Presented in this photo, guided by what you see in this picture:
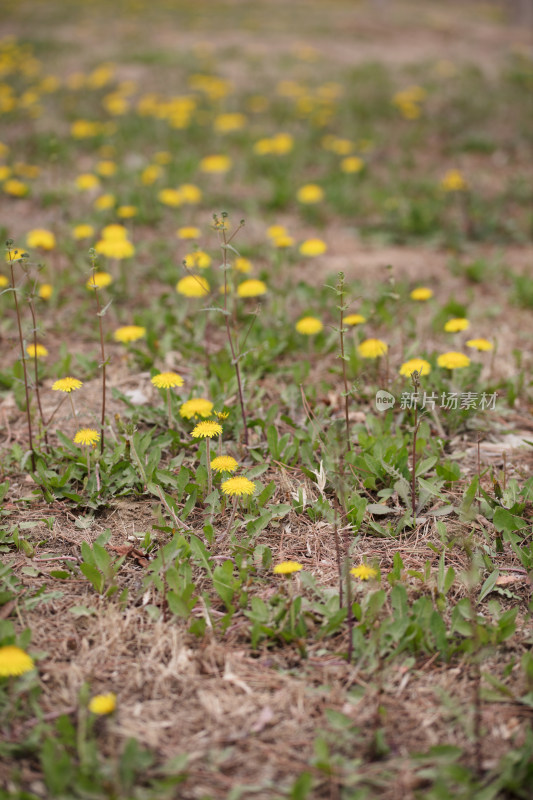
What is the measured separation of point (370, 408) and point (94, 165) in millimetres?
4970

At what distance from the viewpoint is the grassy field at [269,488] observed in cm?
185

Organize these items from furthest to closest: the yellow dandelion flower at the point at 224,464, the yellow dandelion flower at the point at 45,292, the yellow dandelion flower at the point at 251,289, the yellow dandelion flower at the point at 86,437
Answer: the yellow dandelion flower at the point at 45,292 < the yellow dandelion flower at the point at 251,289 < the yellow dandelion flower at the point at 86,437 < the yellow dandelion flower at the point at 224,464

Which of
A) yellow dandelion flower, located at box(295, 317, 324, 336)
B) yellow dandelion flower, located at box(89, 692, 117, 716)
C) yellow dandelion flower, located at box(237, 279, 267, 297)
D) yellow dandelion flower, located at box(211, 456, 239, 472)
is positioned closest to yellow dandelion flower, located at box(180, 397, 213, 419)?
yellow dandelion flower, located at box(211, 456, 239, 472)

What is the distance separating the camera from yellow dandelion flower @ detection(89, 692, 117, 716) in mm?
1826

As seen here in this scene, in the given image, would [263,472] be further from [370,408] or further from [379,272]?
[379,272]

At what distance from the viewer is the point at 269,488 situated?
2715 millimetres

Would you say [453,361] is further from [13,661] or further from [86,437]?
[13,661]

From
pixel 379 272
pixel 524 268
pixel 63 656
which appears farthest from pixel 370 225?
pixel 63 656

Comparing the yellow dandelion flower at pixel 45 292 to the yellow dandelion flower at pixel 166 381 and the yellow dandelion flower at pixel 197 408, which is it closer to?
the yellow dandelion flower at pixel 166 381

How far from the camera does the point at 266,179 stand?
6668 mm

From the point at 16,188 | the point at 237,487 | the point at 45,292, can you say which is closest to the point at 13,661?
the point at 237,487

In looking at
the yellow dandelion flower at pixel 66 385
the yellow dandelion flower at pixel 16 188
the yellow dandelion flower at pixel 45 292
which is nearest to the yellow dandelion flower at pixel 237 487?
the yellow dandelion flower at pixel 66 385

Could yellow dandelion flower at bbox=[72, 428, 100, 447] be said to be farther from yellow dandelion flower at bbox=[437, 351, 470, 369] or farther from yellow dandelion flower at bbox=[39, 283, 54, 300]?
yellow dandelion flower at bbox=[437, 351, 470, 369]

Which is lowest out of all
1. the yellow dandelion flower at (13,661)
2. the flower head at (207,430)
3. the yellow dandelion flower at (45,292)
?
the yellow dandelion flower at (13,661)
